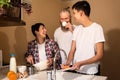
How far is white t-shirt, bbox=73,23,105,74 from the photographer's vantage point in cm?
196

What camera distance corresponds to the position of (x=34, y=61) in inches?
92.6

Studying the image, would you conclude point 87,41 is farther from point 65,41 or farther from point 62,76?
point 65,41

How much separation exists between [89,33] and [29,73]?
2.20 feet

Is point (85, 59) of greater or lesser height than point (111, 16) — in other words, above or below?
below

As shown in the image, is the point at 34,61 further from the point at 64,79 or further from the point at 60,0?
the point at 60,0

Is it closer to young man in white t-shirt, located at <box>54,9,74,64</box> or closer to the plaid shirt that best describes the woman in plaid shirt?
the plaid shirt

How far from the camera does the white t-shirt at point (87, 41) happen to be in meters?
1.96

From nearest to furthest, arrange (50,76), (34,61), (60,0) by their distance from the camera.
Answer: (50,76) → (34,61) → (60,0)

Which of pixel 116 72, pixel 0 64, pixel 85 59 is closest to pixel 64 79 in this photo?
pixel 85 59

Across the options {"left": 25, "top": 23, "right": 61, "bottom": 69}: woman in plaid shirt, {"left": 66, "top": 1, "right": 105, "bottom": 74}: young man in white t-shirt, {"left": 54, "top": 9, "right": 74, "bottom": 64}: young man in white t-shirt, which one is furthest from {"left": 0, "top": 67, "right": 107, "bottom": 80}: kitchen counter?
{"left": 54, "top": 9, "right": 74, "bottom": 64}: young man in white t-shirt

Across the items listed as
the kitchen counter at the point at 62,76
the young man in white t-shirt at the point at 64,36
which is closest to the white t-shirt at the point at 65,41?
the young man in white t-shirt at the point at 64,36

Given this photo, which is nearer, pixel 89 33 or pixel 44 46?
pixel 89 33

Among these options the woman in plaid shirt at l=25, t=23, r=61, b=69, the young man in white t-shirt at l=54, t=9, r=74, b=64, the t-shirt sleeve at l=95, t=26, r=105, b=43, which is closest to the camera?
the t-shirt sleeve at l=95, t=26, r=105, b=43

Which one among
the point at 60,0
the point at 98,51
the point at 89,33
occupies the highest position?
the point at 60,0
